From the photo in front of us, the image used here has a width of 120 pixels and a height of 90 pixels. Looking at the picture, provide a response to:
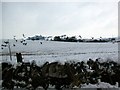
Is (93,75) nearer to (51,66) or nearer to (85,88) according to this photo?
(85,88)

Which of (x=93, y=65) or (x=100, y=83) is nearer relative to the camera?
(x=100, y=83)

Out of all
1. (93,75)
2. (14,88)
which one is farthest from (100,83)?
(14,88)

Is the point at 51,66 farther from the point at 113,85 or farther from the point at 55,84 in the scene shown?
the point at 113,85

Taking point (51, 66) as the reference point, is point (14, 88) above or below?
below

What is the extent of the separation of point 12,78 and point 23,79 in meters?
0.42

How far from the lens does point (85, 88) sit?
10359 mm

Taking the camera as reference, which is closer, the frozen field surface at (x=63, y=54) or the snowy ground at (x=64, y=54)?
the snowy ground at (x=64, y=54)

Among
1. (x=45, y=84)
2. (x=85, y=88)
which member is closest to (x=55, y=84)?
(x=45, y=84)

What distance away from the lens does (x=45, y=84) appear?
33.6ft

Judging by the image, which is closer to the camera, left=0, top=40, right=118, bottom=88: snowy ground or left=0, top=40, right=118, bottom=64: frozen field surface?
left=0, top=40, right=118, bottom=88: snowy ground

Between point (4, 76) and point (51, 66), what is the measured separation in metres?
1.77

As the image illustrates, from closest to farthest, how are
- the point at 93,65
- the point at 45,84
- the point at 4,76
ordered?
the point at 45,84, the point at 4,76, the point at 93,65

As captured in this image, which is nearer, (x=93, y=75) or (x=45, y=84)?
(x=45, y=84)

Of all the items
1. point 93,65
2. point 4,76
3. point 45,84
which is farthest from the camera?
point 93,65
